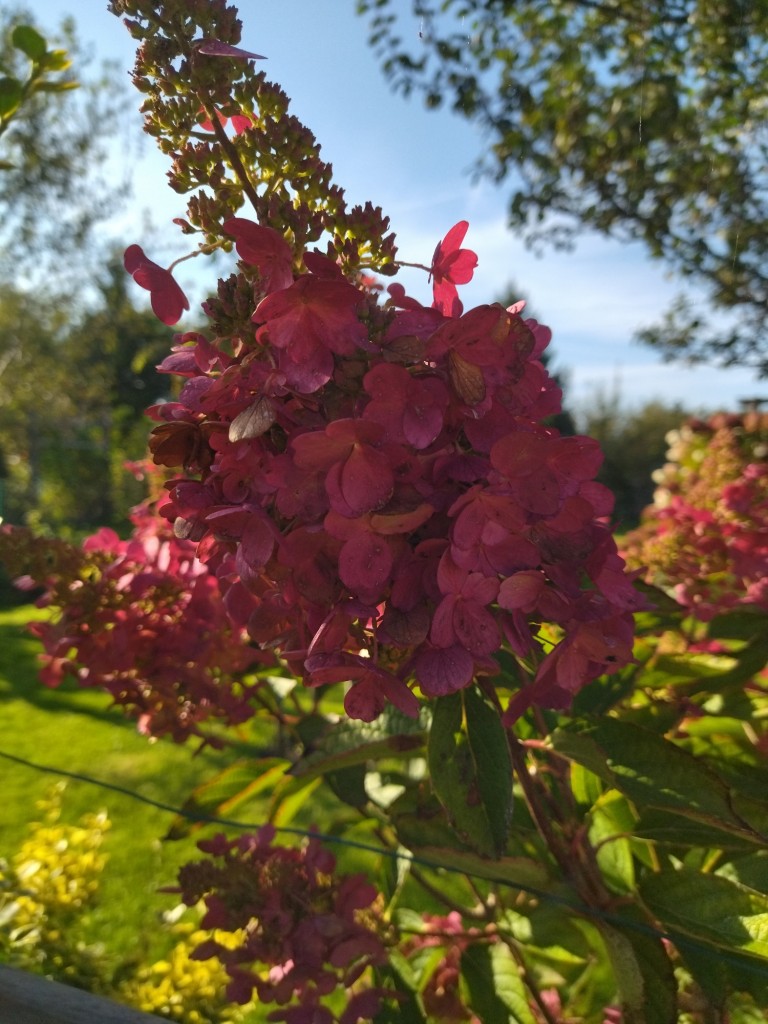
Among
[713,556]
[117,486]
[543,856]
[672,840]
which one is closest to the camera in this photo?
[672,840]

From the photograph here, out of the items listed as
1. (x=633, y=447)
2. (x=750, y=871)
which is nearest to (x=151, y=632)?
(x=750, y=871)

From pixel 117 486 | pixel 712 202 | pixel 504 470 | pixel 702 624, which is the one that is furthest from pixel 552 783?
pixel 117 486

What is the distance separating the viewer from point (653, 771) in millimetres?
638

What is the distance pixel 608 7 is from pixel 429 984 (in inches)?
102

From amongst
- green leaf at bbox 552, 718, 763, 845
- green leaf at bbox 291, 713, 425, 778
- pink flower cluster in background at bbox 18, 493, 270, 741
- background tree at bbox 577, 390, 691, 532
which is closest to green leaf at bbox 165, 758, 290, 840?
pink flower cluster in background at bbox 18, 493, 270, 741

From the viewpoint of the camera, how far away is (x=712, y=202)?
124 inches

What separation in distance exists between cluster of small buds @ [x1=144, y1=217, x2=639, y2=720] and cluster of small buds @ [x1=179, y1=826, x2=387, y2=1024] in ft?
1.24

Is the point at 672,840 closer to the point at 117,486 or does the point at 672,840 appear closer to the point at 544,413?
the point at 544,413

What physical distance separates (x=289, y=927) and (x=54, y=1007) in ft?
0.69

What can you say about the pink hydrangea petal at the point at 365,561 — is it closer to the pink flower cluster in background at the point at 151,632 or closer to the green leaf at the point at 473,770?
the green leaf at the point at 473,770

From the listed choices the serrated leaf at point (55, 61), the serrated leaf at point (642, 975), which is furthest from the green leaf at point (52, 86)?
the serrated leaf at point (642, 975)

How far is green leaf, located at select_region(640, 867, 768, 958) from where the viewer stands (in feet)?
2.12

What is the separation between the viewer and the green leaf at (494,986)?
0.85 meters

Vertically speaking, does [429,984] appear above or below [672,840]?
below
